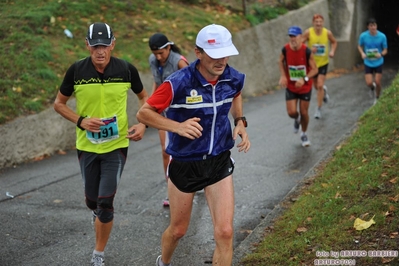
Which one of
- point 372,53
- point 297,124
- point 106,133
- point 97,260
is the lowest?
point 372,53

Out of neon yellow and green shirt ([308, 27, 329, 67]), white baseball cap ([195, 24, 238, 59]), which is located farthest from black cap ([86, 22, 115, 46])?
neon yellow and green shirt ([308, 27, 329, 67])

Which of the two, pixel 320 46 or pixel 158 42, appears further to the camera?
pixel 320 46

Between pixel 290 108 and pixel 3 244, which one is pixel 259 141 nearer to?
pixel 290 108

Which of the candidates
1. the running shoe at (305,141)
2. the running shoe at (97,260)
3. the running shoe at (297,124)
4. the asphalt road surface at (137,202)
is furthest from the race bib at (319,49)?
the running shoe at (97,260)

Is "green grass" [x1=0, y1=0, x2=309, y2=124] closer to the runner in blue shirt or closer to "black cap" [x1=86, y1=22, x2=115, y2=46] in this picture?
the runner in blue shirt

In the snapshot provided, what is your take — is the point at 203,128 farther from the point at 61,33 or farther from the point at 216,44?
the point at 61,33

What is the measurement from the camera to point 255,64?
1917cm

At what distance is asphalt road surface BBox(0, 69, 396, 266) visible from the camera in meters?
6.54

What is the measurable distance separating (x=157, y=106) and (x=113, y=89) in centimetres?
118

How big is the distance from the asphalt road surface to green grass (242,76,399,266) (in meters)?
0.59

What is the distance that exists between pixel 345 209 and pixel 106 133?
→ 2.39 meters


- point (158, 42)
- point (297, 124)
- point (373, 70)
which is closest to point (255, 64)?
point (373, 70)

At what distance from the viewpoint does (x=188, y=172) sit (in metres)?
5.23

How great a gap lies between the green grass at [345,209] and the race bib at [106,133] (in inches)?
65.7
